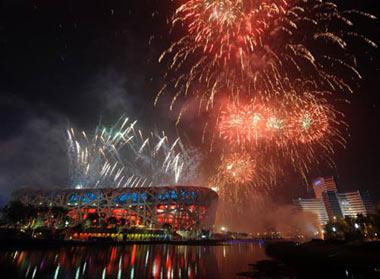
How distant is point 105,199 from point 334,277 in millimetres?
139333

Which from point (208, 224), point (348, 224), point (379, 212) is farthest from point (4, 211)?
point (348, 224)

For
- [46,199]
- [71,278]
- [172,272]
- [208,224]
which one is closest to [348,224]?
[208,224]

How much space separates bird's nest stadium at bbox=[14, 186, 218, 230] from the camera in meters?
136

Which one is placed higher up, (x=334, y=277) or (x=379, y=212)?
(x=379, y=212)

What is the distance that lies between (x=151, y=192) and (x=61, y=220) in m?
50.1

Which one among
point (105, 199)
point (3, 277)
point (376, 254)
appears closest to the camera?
point (3, 277)

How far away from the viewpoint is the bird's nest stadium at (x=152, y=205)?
136000mm

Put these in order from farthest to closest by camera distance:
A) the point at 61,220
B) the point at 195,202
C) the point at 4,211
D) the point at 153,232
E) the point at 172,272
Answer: the point at 195,202, the point at 153,232, the point at 61,220, the point at 4,211, the point at 172,272

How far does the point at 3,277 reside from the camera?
17766 mm

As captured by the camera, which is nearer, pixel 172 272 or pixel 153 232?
pixel 172 272

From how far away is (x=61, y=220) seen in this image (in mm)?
100938

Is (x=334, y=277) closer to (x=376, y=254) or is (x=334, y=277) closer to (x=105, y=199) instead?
(x=376, y=254)

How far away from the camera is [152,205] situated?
140m

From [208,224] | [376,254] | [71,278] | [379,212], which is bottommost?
[71,278]
